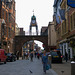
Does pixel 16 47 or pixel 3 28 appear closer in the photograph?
pixel 3 28

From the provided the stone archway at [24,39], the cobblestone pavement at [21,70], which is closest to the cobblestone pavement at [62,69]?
the cobblestone pavement at [21,70]

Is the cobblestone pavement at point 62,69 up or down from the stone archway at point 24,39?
down

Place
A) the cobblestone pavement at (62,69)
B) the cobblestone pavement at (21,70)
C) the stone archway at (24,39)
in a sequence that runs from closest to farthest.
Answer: the cobblestone pavement at (21,70), the cobblestone pavement at (62,69), the stone archway at (24,39)

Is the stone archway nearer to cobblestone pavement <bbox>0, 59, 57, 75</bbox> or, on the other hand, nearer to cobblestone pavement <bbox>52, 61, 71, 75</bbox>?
cobblestone pavement <bbox>0, 59, 57, 75</bbox>

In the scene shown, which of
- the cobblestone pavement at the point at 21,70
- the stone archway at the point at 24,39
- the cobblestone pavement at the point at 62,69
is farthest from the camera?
the stone archway at the point at 24,39

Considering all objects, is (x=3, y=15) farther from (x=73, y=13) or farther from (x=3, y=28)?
(x=73, y=13)

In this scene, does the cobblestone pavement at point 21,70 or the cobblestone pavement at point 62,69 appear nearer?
the cobblestone pavement at point 21,70

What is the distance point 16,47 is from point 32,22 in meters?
10.6

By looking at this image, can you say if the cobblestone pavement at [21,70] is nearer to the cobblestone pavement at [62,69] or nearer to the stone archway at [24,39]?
the cobblestone pavement at [62,69]

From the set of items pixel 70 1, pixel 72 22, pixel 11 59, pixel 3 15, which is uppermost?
pixel 3 15

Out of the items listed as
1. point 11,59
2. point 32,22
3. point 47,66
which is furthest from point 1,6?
point 47,66

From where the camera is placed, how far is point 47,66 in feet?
41.5

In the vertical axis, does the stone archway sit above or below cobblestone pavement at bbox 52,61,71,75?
above

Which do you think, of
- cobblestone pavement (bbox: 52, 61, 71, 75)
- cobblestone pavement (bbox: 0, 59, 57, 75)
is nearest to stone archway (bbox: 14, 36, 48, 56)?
cobblestone pavement (bbox: 0, 59, 57, 75)
